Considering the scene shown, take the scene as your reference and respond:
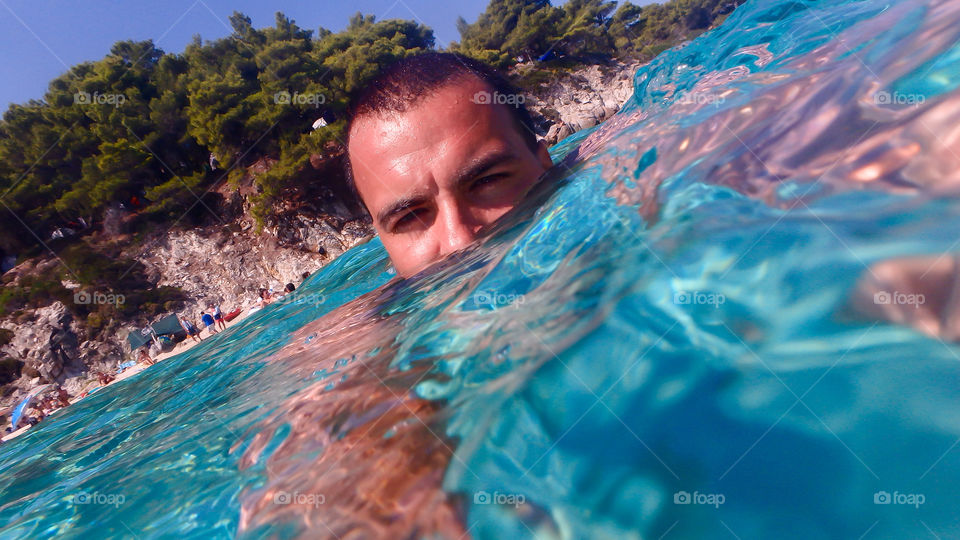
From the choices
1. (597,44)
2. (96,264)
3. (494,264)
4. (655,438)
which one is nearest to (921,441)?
(655,438)

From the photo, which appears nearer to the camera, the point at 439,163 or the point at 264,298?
the point at 439,163

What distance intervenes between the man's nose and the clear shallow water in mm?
844

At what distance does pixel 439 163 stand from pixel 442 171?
51mm

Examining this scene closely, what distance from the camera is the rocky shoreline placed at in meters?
16.7

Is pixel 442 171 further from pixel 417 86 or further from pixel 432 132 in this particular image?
pixel 417 86

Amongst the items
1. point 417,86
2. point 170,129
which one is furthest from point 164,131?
point 417,86

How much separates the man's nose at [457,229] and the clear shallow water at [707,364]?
84 cm

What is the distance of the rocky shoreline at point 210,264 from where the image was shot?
54.6ft

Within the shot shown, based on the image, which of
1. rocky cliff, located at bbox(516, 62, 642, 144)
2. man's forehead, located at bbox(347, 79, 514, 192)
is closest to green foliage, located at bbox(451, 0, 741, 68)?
rocky cliff, located at bbox(516, 62, 642, 144)

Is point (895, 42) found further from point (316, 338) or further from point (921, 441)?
point (316, 338)

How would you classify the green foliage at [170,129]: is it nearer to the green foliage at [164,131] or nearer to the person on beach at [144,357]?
the green foliage at [164,131]

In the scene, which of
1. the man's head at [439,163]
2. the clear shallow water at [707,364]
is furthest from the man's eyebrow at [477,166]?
the clear shallow water at [707,364]

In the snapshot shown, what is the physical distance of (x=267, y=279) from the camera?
19719 mm

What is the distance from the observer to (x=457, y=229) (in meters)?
2.24
